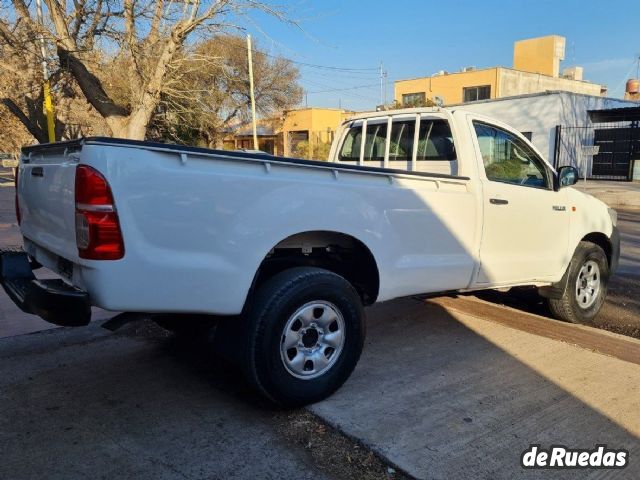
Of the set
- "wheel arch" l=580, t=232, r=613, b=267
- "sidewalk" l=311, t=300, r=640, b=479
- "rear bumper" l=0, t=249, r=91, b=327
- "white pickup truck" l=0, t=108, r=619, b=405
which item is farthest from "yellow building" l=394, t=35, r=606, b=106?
"rear bumper" l=0, t=249, r=91, b=327

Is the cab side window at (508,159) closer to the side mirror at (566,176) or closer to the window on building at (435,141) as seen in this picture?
the side mirror at (566,176)

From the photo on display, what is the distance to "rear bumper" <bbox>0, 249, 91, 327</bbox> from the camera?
9.52ft

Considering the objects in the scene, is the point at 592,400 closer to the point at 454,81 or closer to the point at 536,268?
the point at 536,268

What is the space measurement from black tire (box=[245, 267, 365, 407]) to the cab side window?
186 centimetres

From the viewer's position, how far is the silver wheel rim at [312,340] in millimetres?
3396

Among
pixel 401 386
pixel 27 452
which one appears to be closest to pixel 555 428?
pixel 401 386

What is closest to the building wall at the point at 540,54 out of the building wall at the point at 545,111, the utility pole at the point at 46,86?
the building wall at the point at 545,111

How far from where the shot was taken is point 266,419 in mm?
3406

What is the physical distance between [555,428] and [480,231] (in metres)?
1.71

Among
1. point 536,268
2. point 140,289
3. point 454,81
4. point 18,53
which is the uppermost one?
point 454,81

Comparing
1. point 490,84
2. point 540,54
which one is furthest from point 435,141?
point 540,54

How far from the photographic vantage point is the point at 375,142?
543 centimetres

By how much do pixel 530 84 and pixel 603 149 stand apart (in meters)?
15.6

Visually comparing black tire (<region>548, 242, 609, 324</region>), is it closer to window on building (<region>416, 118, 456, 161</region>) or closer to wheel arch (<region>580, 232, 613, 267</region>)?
wheel arch (<region>580, 232, 613, 267</region>)
